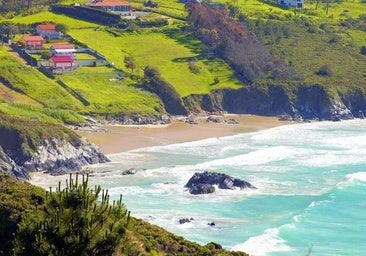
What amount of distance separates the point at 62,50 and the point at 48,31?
34.1 ft

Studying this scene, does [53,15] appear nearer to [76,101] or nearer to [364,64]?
[76,101]

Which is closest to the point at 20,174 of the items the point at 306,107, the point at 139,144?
the point at 139,144

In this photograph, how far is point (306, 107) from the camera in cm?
10869

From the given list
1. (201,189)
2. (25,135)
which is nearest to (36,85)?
(25,135)

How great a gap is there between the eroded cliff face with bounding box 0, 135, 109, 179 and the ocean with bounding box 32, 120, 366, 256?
1485 mm

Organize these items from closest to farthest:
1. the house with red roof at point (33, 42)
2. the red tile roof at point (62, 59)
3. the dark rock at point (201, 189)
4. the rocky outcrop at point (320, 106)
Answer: the dark rock at point (201, 189)
the red tile roof at point (62, 59)
the rocky outcrop at point (320, 106)
the house with red roof at point (33, 42)

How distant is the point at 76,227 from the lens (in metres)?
25.6

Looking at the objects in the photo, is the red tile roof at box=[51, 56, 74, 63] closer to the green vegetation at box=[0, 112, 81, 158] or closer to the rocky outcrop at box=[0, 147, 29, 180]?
the green vegetation at box=[0, 112, 81, 158]

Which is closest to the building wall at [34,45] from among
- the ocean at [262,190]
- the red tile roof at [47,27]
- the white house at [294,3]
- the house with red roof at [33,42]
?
the house with red roof at [33,42]

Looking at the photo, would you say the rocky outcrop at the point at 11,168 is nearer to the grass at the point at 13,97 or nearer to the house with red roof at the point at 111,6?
the grass at the point at 13,97

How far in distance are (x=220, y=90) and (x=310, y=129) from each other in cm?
1257

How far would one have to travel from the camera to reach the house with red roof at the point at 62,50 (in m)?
104

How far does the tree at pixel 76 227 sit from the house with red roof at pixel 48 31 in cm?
8918

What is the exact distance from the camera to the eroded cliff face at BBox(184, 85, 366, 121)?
107 metres
